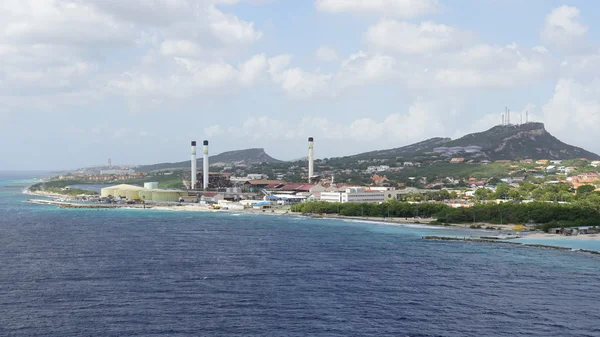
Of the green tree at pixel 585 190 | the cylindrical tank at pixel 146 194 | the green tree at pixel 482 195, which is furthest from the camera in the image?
the cylindrical tank at pixel 146 194

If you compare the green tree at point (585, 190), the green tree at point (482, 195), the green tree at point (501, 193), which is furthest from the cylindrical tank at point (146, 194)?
the green tree at point (585, 190)

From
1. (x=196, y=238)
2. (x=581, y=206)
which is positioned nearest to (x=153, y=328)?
(x=196, y=238)

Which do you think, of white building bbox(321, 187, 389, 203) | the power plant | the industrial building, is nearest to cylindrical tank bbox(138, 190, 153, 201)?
the industrial building

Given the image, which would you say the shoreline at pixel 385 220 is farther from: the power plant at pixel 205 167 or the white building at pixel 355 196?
the power plant at pixel 205 167

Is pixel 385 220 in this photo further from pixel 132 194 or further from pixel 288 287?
pixel 132 194

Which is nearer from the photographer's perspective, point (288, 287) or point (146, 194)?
point (288, 287)

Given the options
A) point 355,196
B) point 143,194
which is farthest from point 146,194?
point 355,196

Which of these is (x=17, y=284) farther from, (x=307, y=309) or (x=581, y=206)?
(x=581, y=206)
